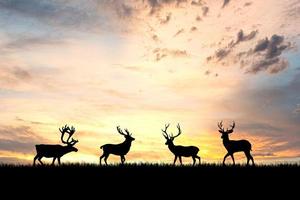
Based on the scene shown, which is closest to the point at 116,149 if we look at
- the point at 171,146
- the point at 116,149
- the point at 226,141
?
the point at 116,149

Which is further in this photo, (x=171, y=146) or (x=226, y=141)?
(x=171, y=146)

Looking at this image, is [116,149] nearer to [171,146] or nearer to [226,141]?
[171,146]

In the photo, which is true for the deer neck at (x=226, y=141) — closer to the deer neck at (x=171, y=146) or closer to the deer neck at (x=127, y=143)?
the deer neck at (x=171, y=146)
